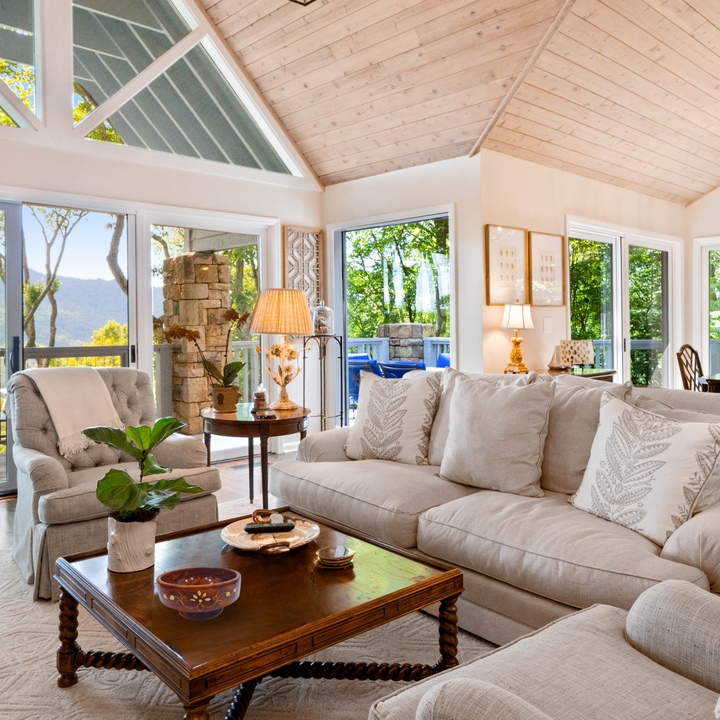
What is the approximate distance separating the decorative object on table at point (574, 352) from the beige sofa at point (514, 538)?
2.56 m

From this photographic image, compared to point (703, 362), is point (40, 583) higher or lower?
lower

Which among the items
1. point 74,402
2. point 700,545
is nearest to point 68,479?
point 74,402

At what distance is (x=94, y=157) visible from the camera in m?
4.43

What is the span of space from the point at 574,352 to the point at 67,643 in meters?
4.28

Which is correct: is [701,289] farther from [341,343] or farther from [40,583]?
[40,583]

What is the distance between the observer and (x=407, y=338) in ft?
20.1

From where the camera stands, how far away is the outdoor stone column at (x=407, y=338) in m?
6.01

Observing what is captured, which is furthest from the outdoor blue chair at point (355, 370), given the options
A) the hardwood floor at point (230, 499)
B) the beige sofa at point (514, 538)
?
the beige sofa at point (514, 538)

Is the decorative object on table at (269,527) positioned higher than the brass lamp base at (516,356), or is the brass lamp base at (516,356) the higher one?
the brass lamp base at (516,356)

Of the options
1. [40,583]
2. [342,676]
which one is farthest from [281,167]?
[342,676]

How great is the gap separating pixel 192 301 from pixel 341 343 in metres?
1.47

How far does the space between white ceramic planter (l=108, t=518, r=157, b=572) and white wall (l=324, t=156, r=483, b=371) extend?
325 cm

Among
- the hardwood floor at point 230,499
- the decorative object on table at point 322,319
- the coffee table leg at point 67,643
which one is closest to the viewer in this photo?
the coffee table leg at point 67,643

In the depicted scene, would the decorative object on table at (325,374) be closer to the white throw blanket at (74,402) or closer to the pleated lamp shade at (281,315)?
the pleated lamp shade at (281,315)
